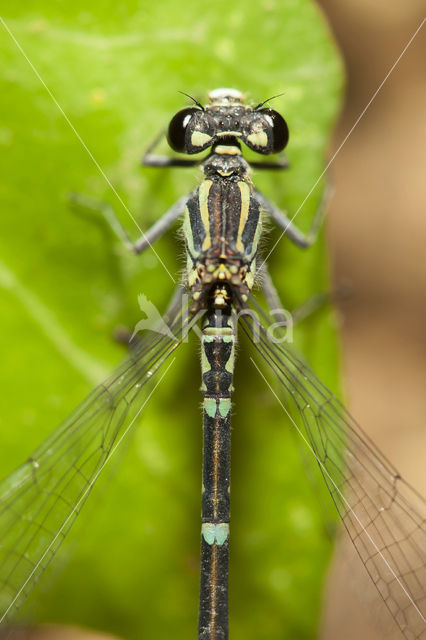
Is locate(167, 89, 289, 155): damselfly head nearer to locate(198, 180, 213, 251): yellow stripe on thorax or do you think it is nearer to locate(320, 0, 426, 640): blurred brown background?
locate(198, 180, 213, 251): yellow stripe on thorax

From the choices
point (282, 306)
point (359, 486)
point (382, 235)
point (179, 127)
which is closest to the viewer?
point (179, 127)

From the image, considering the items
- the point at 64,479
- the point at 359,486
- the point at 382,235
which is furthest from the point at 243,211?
the point at 382,235

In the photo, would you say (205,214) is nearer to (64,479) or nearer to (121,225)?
(121,225)

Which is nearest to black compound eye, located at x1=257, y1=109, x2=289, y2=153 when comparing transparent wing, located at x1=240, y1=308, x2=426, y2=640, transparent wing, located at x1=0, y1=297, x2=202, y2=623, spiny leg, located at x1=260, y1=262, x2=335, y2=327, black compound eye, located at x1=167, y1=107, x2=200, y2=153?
black compound eye, located at x1=167, y1=107, x2=200, y2=153

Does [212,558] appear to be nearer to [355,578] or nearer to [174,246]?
[355,578]

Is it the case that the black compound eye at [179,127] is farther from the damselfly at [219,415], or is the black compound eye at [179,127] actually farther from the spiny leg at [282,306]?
the spiny leg at [282,306]

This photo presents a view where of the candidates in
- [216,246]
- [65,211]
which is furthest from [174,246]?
[65,211]

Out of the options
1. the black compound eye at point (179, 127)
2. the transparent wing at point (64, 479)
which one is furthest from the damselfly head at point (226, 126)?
the transparent wing at point (64, 479)
